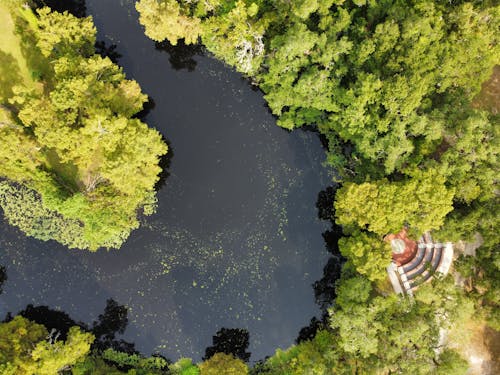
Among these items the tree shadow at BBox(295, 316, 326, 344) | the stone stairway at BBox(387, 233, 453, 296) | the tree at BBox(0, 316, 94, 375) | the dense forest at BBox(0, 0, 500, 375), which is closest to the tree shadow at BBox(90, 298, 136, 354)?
the tree at BBox(0, 316, 94, 375)

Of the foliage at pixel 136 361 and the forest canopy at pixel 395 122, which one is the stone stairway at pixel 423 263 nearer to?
the forest canopy at pixel 395 122

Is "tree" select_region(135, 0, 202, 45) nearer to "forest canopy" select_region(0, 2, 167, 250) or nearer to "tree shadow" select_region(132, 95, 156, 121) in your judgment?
"forest canopy" select_region(0, 2, 167, 250)

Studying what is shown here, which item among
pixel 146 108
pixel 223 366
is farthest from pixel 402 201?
pixel 146 108

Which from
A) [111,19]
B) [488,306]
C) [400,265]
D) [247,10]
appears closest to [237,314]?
[400,265]

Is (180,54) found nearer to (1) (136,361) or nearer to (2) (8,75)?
(2) (8,75)

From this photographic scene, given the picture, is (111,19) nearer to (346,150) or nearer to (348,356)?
(346,150)
